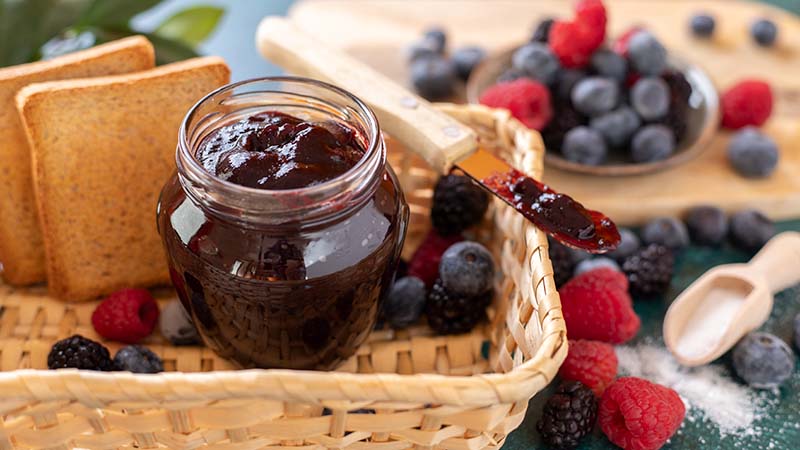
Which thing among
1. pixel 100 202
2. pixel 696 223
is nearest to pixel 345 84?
pixel 100 202

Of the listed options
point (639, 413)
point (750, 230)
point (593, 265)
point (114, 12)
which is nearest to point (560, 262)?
point (593, 265)

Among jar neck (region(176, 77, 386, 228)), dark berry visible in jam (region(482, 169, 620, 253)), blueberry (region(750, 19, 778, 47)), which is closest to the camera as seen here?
jar neck (region(176, 77, 386, 228))

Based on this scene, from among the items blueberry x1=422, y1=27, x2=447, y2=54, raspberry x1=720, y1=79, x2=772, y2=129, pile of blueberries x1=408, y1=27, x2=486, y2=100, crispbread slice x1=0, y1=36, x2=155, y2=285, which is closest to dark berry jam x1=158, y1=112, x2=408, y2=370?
crispbread slice x1=0, y1=36, x2=155, y2=285

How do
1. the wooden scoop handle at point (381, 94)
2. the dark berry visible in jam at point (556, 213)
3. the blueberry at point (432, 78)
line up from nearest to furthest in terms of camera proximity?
the dark berry visible in jam at point (556, 213)
the wooden scoop handle at point (381, 94)
the blueberry at point (432, 78)

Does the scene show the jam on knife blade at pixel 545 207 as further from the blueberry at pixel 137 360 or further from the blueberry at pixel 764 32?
the blueberry at pixel 764 32

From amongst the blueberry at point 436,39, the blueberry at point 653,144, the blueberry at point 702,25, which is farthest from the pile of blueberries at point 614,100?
the blueberry at point 702,25

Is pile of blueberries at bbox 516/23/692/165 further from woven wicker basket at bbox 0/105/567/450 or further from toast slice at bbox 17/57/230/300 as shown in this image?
toast slice at bbox 17/57/230/300
